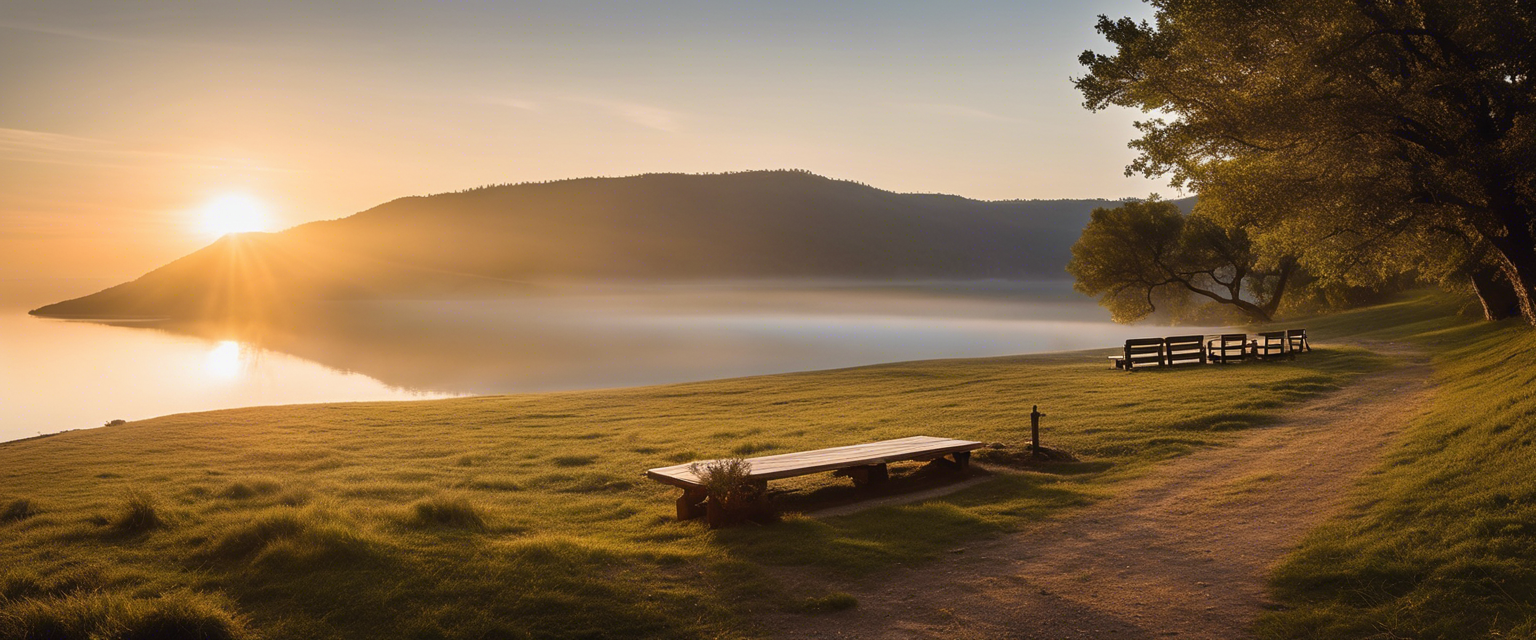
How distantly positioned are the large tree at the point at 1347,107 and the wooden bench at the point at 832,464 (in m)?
8.96

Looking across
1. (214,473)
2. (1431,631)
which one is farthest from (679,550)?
(214,473)

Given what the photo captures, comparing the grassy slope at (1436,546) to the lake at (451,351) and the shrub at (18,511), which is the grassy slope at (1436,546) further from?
the lake at (451,351)

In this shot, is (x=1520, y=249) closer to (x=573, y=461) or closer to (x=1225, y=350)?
(x=1225, y=350)

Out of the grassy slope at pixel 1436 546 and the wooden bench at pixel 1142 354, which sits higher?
the wooden bench at pixel 1142 354

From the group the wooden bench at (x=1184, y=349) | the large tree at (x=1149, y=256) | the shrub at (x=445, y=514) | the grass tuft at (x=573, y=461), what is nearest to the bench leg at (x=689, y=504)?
the shrub at (x=445, y=514)

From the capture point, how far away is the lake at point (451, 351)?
43406mm

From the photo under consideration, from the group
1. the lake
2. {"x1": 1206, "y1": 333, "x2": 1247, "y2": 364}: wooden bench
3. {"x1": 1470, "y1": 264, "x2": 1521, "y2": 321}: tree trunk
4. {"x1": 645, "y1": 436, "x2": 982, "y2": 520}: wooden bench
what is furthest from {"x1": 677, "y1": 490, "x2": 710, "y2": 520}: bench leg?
{"x1": 1470, "y1": 264, "x2": 1521, "y2": 321}: tree trunk

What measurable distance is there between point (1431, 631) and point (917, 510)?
5.64 meters

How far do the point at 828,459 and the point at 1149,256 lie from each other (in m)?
49.2

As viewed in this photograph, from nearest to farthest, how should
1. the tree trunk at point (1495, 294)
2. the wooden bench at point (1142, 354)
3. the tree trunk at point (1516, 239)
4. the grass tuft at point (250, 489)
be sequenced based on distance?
the grass tuft at point (250, 489) → the tree trunk at point (1516, 239) → the wooden bench at point (1142, 354) → the tree trunk at point (1495, 294)

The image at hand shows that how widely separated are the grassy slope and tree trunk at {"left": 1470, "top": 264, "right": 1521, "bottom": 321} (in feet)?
67.7

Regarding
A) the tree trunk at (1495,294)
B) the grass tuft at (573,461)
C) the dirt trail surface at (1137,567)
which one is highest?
the tree trunk at (1495,294)

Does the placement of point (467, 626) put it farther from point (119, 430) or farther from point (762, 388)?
point (762, 388)

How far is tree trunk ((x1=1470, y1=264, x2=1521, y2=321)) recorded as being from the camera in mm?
30406
